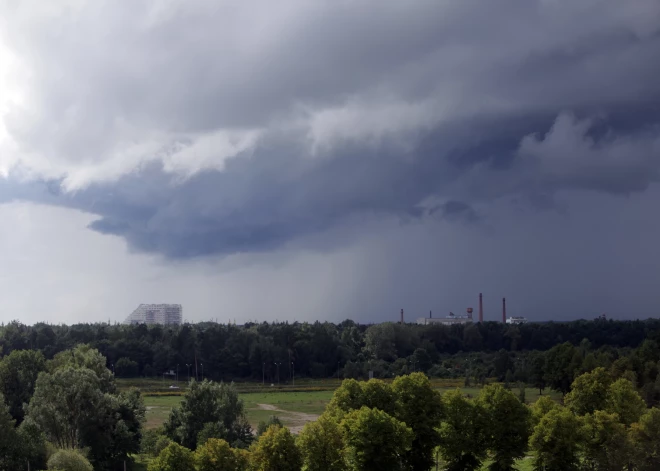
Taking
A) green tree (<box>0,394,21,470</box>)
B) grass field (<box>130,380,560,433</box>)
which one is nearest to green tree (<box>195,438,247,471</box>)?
green tree (<box>0,394,21,470</box>)

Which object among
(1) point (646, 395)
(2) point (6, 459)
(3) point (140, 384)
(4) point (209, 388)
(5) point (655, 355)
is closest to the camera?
(2) point (6, 459)

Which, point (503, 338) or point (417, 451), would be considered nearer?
point (417, 451)

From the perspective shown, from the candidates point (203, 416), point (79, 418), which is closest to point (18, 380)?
point (79, 418)

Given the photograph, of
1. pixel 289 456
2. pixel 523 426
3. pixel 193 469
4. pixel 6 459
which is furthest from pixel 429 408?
pixel 6 459

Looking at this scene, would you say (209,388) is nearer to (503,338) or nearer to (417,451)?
(417,451)

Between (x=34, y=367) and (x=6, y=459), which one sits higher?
(x=34, y=367)

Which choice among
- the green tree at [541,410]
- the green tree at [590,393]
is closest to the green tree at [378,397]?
the green tree at [541,410]
